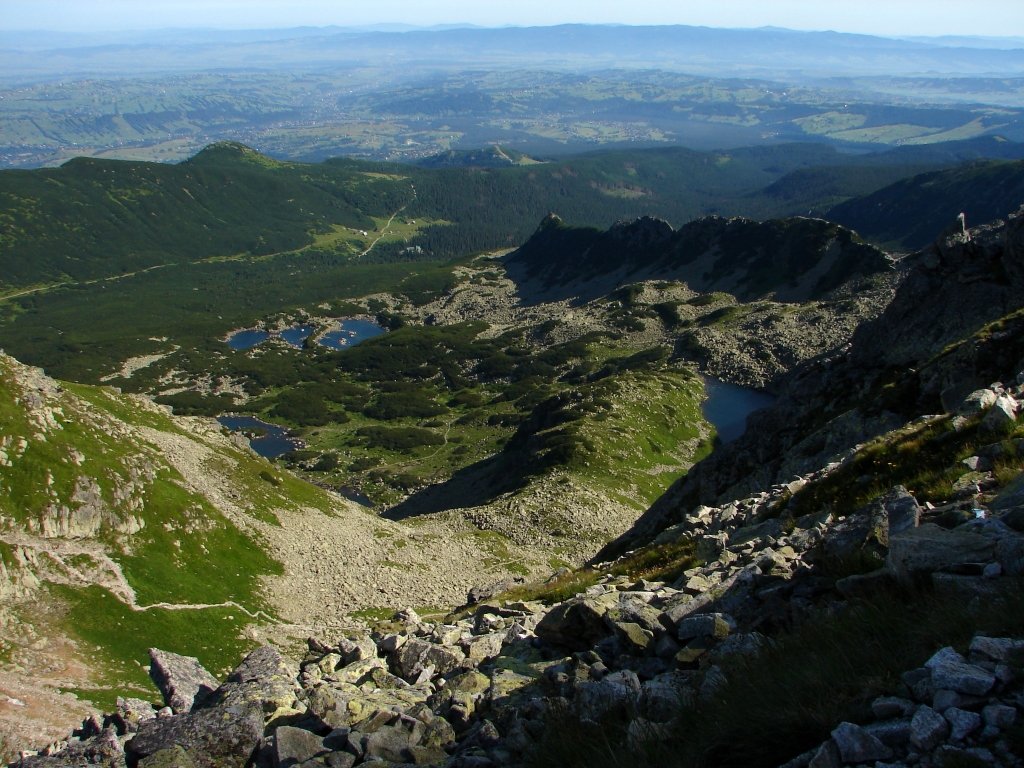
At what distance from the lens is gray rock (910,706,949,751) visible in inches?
323

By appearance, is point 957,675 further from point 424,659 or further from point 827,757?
point 424,659

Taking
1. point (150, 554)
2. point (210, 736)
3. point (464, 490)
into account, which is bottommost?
point (464, 490)

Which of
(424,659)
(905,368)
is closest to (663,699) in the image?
(424,659)

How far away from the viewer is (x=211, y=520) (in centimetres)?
5847

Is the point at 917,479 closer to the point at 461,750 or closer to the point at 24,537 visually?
the point at 461,750

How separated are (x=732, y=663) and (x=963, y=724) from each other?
4.43 metres

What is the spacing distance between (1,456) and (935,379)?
5629 centimetres

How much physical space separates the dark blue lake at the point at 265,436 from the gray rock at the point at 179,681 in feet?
414

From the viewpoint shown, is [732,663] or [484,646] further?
[484,646]

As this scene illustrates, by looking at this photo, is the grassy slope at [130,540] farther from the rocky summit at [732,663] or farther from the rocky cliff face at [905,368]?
the rocky cliff face at [905,368]

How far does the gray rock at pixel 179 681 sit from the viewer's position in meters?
21.8

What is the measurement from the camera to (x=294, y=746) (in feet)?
50.0

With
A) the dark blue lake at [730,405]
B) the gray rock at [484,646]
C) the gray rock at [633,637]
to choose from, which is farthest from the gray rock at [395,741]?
the dark blue lake at [730,405]

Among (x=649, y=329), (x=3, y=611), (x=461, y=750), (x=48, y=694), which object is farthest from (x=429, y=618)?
(x=649, y=329)
